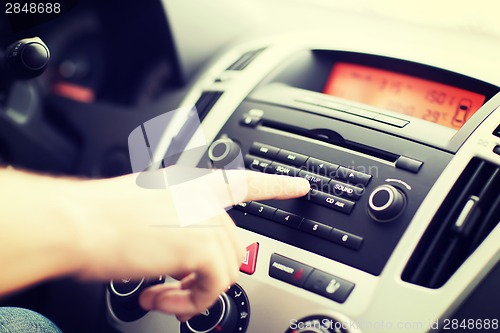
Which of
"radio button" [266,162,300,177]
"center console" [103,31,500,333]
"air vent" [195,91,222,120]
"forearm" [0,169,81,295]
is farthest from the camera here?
"air vent" [195,91,222,120]

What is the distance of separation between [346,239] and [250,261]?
114mm

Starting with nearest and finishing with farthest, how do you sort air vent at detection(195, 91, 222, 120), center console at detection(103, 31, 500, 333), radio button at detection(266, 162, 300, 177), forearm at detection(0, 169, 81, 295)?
forearm at detection(0, 169, 81, 295) < center console at detection(103, 31, 500, 333) < radio button at detection(266, 162, 300, 177) < air vent at detection(195, 91, 222, 120)

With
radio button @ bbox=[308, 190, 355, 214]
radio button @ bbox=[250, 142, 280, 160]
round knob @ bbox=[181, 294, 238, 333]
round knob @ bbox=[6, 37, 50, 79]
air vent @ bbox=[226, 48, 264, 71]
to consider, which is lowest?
round knob @ bbox=[181, 294, 238, 333]

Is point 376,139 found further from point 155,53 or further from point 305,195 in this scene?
point 155,53

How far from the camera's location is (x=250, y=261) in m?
0.65

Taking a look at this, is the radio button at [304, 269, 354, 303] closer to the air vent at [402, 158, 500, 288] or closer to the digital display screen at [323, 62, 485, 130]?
the air vent at [402, 158, 500, 288]

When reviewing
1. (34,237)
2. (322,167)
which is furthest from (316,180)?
(34,237)

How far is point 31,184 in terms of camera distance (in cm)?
48

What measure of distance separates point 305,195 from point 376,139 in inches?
4.7

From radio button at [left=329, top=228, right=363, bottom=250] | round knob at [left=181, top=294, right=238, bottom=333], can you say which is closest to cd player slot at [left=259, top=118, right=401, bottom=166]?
radio button at [left=329, top=228, right=363, bottom=250]

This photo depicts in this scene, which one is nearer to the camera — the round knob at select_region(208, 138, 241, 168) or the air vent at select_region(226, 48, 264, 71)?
the round knob at select_region(208, 138, 241, 168)

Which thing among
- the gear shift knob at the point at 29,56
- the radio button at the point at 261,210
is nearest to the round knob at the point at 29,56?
the gear shift knob at the point at 29,56

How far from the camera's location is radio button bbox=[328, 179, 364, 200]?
66 centimetres

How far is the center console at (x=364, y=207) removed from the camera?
59cm
